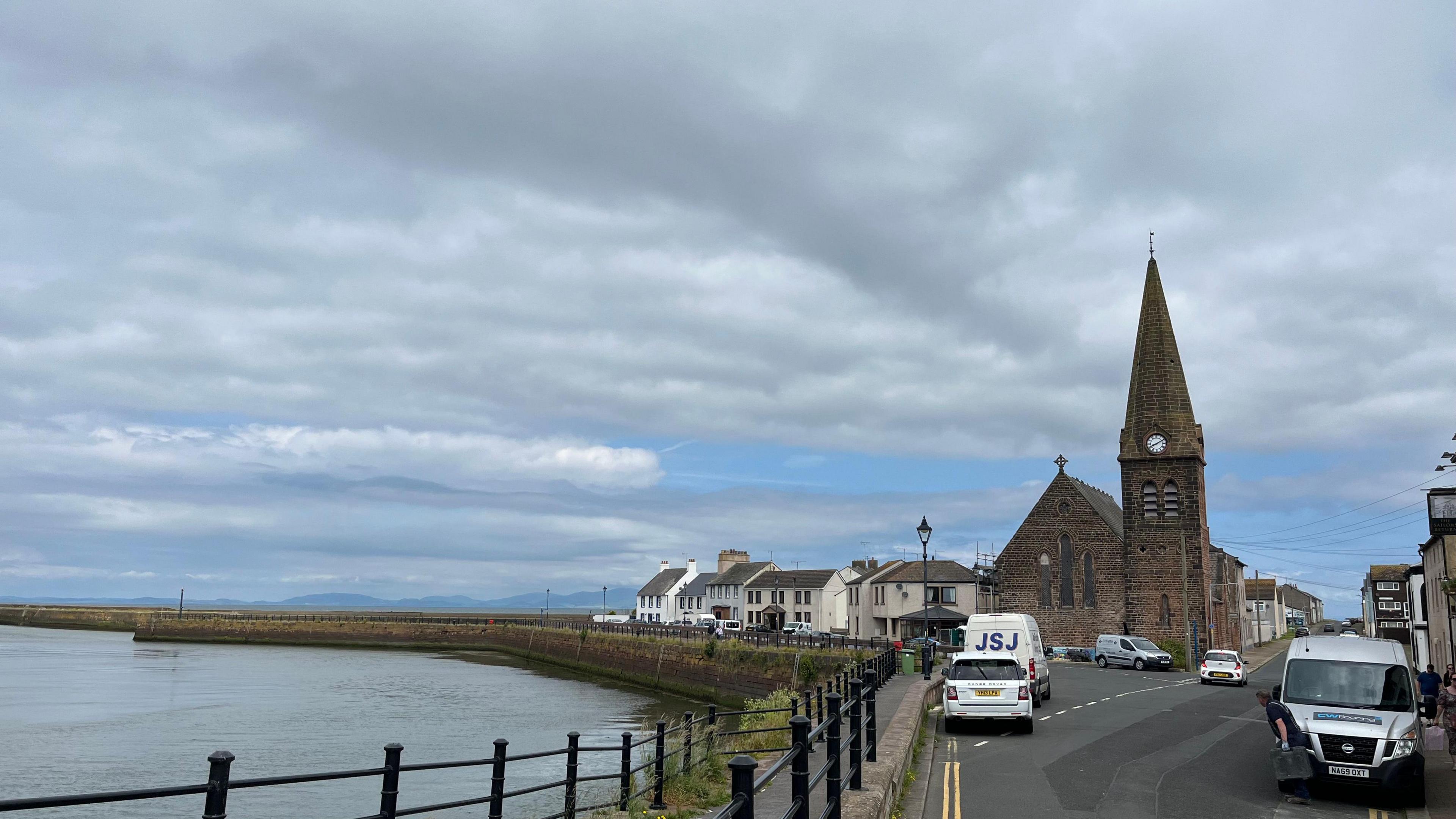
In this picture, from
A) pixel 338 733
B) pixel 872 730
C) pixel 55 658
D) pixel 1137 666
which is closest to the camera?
pixel 872 730

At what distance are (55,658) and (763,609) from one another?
5707 cm

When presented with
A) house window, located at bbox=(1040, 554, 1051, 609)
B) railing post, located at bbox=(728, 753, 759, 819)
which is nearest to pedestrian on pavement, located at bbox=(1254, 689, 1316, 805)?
railing post, located at bbox=(728, 753, 759, 819)

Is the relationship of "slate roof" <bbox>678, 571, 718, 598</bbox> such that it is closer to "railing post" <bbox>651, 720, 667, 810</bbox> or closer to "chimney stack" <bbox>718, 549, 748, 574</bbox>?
"chimney stack" <bbox>718, 549, 748, 574</bbox>

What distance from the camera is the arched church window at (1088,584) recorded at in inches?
2231

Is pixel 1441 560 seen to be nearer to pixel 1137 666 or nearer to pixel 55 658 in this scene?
pixel 1137 666

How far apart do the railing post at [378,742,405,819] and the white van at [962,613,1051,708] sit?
19732 mm

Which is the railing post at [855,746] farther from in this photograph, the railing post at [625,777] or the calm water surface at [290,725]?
the calm water surface at [290,725]

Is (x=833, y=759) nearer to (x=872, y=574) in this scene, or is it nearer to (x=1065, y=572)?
(x=1065, y=572)

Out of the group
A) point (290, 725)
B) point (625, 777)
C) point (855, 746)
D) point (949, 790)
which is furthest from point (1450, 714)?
point (290, 725)

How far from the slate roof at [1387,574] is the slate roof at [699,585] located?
59823 millimetres

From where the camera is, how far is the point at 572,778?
37.8ft

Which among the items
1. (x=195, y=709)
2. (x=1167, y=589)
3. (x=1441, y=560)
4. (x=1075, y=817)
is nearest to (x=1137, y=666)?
(x=1167, y=589)

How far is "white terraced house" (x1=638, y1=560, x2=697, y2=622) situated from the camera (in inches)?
4638

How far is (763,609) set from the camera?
94.3 m
